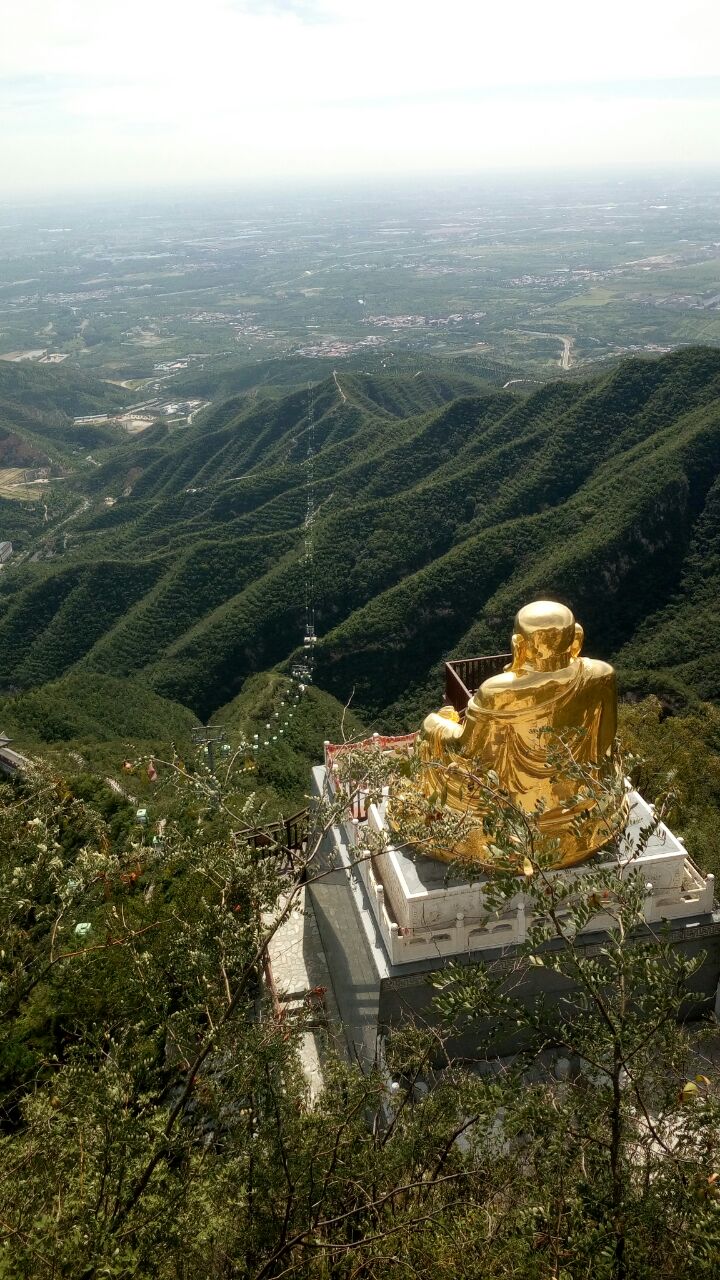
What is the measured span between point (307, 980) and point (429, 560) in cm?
4137

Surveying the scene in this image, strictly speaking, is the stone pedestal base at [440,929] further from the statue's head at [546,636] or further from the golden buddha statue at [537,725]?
the statue's head at [546,636]

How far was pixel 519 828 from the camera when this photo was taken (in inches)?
223

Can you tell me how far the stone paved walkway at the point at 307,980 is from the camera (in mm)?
11609

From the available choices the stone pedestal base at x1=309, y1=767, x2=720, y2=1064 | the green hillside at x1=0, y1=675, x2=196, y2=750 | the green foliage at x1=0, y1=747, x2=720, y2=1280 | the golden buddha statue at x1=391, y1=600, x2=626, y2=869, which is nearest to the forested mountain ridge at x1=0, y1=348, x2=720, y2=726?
the green hillside at x1=0, y1=675, x2=196, y2=750

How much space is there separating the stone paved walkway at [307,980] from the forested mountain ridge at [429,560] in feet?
75.3

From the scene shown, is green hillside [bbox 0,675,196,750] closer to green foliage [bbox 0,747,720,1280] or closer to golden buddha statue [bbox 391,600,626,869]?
golden buddha statue [bbox 391,600,626,869]

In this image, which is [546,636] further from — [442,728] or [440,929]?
[440,929]

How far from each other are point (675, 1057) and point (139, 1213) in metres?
4.03

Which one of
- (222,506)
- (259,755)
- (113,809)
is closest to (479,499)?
(222,506)

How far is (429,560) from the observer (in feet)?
174

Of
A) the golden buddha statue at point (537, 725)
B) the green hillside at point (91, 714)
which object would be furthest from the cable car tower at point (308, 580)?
the golden buddha statue at point (537, 725)

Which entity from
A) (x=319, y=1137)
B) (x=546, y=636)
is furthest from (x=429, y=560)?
(x=319, y=1137)

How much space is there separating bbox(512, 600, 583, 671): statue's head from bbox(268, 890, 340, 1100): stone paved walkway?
195 inches

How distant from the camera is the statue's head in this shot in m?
10.6
